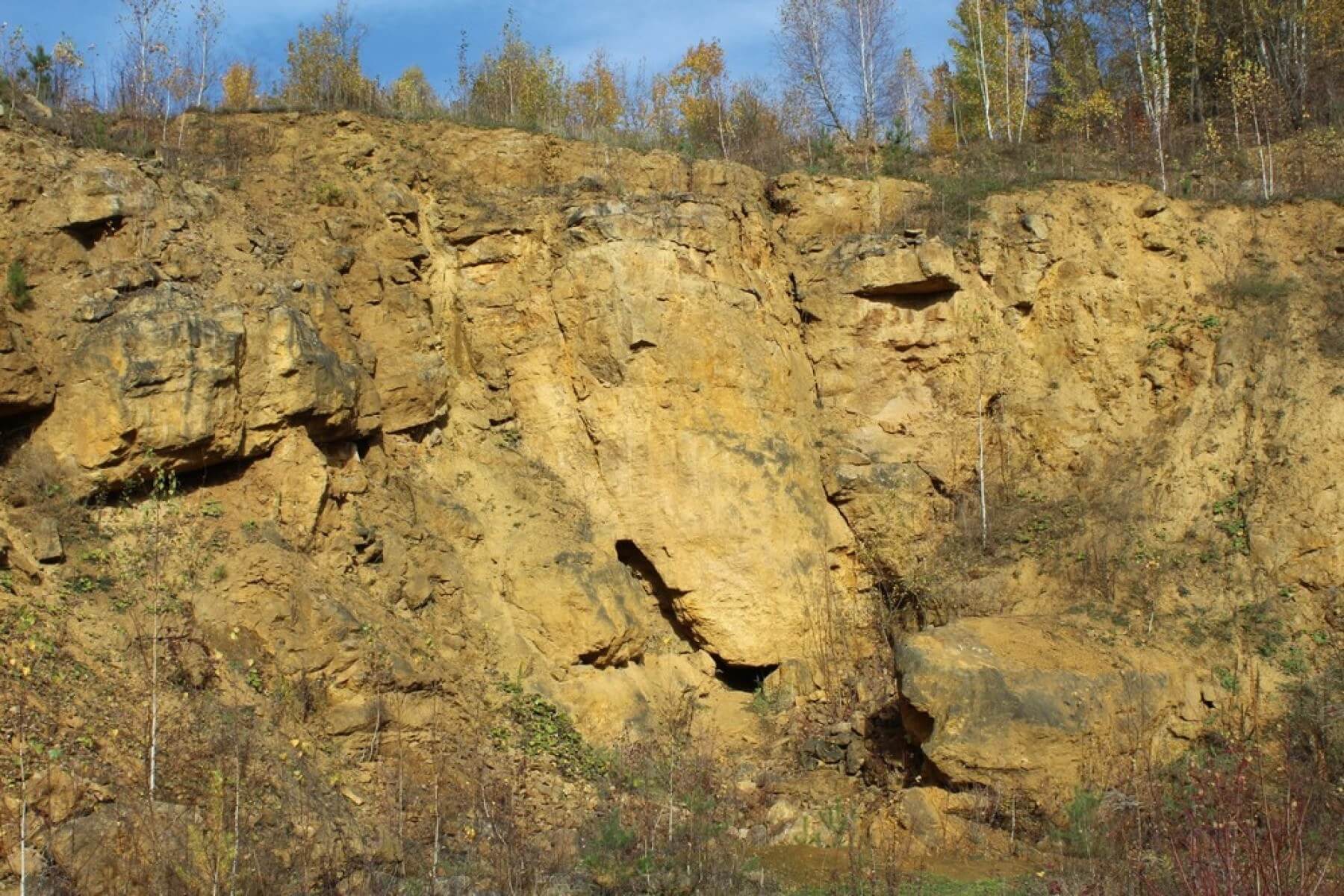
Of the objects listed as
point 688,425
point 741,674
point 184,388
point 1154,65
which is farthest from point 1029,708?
point 1154,65

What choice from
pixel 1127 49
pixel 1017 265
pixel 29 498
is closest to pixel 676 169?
pixel 1017 265

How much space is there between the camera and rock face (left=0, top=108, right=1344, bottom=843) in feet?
34.1

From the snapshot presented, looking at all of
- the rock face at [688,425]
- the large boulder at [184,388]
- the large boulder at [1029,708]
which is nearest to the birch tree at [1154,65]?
the rock face at [688,425]

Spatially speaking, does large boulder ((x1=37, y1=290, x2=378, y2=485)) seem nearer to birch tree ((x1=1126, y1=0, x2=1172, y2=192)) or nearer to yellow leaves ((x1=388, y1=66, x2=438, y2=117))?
yellow leaves ((x1=388, y1=66, x2=438, y2=117))

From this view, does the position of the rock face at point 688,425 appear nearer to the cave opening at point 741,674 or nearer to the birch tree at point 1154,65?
the cave opening at point 741,674

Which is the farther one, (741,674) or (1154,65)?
(1154,65)

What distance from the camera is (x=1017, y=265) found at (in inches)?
606

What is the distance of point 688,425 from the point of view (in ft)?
44.1

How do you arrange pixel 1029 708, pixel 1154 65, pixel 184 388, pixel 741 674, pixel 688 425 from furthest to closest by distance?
1. pixel 1154 65
2. pixel 741 674
3. pixel 688 425
4. pixel 1029 708
5. pixel 184 388

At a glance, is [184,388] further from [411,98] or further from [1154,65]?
[1154,65]

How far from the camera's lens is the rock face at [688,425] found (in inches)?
409

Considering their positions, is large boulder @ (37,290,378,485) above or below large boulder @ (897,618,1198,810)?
above

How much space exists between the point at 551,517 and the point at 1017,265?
752 cm

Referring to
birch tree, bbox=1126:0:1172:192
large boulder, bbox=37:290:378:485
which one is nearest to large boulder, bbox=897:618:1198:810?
large boulder, bbox=37:290:378:485
